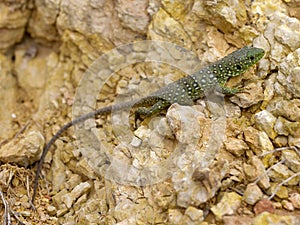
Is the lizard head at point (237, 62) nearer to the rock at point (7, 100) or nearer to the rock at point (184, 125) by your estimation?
the rock at point (184, 125)

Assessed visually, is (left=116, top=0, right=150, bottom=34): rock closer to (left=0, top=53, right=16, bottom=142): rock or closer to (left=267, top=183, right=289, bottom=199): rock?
(left=0, top=53, right=16, bottom=142): rock

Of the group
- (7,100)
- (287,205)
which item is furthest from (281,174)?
(7,100)

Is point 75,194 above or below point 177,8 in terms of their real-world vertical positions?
below

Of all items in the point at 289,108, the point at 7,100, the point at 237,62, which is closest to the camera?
the point at 289,108

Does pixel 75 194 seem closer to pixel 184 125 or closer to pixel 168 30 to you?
pixel 184 125

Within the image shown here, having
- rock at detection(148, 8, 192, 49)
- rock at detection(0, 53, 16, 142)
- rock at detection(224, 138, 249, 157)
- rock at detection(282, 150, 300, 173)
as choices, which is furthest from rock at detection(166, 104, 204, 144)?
rock at detection(0, 53, 16, 142)

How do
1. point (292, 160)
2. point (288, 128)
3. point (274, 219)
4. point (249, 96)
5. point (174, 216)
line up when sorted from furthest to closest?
point (249, 96), point (288, 128), point (292, 160), point (174, 216), point (274, 219)

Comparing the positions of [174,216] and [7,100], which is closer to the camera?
[174,216]
